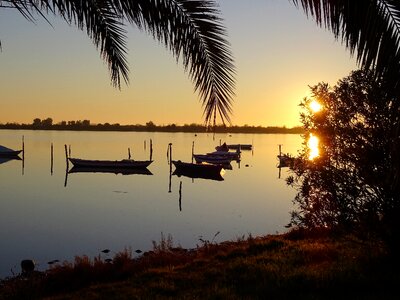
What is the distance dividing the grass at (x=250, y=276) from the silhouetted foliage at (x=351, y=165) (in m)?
0.68

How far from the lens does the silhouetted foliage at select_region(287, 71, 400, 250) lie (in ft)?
31.2

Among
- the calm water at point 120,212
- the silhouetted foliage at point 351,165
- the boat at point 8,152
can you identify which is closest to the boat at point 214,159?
the calm water at point 120,212

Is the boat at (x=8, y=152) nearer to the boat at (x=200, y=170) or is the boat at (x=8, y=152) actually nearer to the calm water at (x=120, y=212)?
the calm water at (x=120, y=212)

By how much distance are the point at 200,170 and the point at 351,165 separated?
48084 millimetres

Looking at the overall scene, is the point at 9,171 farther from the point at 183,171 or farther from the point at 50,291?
the point at 50,291

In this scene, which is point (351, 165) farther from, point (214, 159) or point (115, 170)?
point (214, 159)

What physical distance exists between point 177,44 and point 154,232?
20.8m

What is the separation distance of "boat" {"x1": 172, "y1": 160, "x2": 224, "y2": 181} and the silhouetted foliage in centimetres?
4530

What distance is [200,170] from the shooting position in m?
57.9

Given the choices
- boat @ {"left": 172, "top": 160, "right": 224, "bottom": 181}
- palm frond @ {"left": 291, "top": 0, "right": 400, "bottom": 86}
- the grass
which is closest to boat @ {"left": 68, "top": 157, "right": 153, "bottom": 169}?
boat @ {"left": 172, "top": 160, "right": 224, "bottom": 181}

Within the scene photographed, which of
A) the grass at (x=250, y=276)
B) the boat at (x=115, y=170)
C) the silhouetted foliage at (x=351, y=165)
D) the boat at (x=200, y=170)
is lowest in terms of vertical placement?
the boat at (x=115, y=170)

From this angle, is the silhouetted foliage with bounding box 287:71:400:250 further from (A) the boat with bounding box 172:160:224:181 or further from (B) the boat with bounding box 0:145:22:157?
(B) the boat with bounding box 0:145:22:157

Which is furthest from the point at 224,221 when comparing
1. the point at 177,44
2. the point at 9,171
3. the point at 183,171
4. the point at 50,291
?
the point at 9,171

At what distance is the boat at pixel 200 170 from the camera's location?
186 feet
